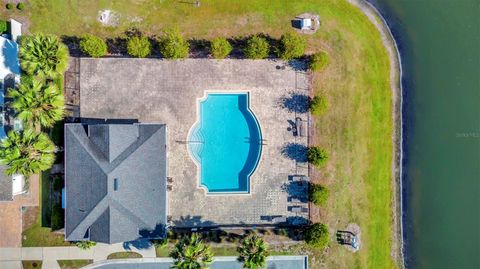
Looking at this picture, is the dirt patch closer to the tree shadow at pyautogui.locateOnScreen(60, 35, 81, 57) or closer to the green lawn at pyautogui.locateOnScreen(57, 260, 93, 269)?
the green lawn at pyautogui.locateOnScreen(57, 260, 93, 269)

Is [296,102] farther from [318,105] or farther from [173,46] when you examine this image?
[173,46]

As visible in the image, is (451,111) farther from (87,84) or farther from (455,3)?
(87,84)

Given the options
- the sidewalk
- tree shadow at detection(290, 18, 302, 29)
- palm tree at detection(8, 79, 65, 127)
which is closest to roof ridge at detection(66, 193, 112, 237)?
the sidewalk

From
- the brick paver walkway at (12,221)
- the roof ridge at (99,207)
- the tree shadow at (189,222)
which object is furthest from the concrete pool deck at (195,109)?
the brick paver walkway at (12,221)

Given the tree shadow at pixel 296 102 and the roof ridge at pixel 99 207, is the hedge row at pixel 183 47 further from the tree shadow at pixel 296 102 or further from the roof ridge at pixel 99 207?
the roof ridge at pixel 99 207

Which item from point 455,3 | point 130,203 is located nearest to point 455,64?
point 455,3
